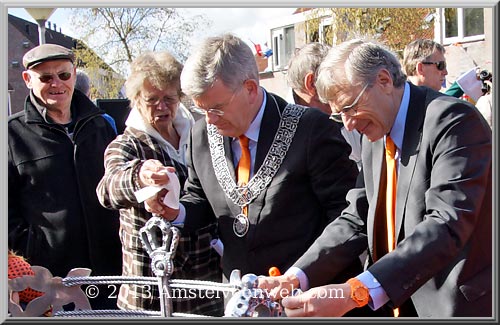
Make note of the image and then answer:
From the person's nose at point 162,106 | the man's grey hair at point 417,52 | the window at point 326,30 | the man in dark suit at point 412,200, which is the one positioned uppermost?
the window at point 326,30

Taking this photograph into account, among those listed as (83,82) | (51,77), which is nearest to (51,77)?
(51,77)

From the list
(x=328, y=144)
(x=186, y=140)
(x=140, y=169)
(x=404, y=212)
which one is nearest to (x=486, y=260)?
(x=404, y=212)

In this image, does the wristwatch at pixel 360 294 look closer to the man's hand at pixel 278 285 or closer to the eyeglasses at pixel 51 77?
the man's hand at pixel 278 285

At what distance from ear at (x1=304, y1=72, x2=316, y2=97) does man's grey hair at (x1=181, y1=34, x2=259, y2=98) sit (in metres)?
1.17

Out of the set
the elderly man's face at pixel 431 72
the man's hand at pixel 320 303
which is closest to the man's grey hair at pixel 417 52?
the elderly man's face at pixel 431 72

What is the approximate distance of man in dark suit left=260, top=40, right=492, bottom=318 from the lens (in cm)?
209

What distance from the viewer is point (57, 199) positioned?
3416 millimetres

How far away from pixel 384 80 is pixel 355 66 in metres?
0.11

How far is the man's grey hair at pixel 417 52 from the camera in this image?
13.5ft

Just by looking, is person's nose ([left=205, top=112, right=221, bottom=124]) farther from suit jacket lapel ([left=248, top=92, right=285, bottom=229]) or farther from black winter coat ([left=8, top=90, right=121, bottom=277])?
black winter coat ([left=8, top=90, right=121, bottom=277])

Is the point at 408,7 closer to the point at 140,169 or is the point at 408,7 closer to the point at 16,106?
the point at 140,169

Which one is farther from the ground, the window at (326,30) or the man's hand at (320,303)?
the window at (326,30)

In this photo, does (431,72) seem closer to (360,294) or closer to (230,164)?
(230,164)

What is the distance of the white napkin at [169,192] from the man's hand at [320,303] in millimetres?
662
